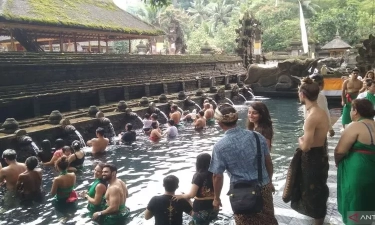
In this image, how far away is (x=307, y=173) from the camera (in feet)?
14.0

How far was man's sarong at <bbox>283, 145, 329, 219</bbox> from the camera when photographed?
4219mm

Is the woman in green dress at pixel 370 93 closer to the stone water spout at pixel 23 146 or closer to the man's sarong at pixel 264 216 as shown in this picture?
the man's sarong at pixel 264 216

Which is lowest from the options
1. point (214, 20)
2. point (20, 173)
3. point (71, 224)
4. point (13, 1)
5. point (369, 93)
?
point (71, 224)

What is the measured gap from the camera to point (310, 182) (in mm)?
4266

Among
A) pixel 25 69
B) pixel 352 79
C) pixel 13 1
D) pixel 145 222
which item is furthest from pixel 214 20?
pixel 145 222

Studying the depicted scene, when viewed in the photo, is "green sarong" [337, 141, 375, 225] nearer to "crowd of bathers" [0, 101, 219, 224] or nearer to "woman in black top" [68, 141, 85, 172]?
"crowd of bathers" [0, 101, 219, 224]

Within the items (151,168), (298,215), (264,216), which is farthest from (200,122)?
(264,216)

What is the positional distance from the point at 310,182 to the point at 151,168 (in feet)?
21.6

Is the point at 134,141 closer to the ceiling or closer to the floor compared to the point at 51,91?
closer to the floor

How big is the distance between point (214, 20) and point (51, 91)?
49.2 metres

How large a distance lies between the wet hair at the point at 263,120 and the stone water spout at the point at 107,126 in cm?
948

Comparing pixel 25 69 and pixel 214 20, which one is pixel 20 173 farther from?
pixel 214 20

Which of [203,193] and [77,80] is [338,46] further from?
[203,193]

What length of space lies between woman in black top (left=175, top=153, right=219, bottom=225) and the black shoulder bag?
1.39 m
